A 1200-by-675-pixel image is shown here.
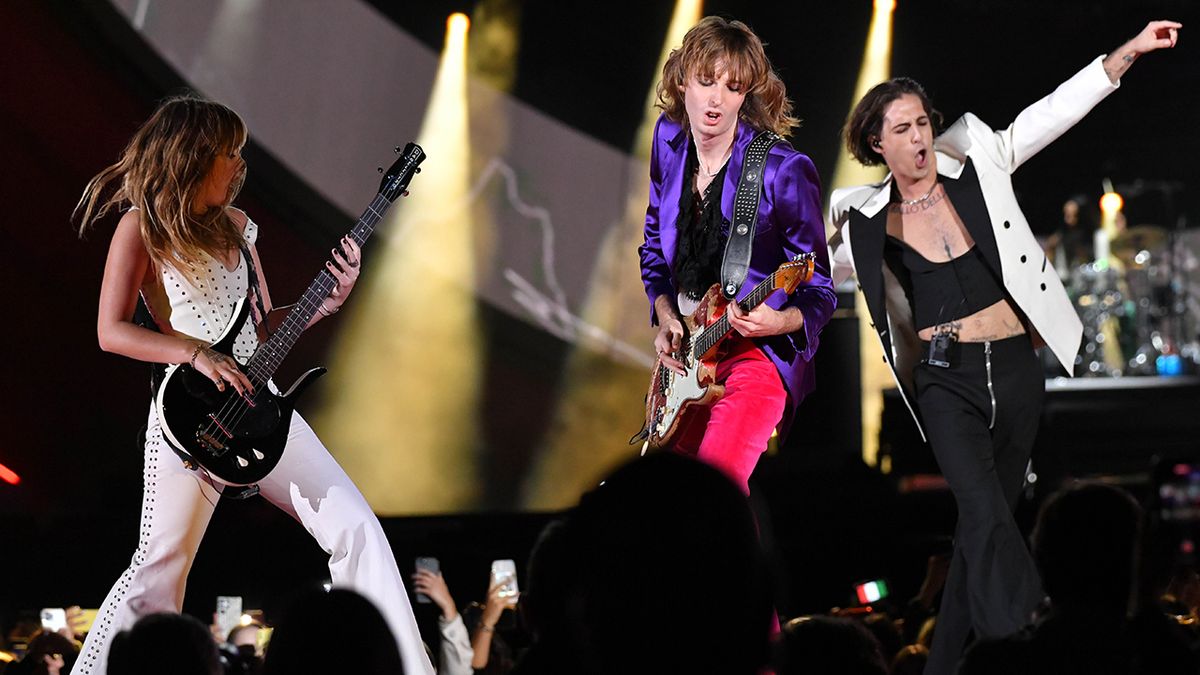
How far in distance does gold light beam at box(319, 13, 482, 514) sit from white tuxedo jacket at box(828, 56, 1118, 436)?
19.9 ft

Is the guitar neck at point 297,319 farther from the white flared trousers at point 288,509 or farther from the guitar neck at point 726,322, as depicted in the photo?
the guitar neck at point 726,322

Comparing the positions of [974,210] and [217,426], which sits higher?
[974,210]

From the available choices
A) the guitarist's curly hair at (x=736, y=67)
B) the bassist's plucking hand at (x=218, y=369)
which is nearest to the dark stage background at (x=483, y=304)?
the guitarist's curly hair at (x=736, y=67)

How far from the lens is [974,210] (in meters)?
5.04

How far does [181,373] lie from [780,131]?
2178 millimetres

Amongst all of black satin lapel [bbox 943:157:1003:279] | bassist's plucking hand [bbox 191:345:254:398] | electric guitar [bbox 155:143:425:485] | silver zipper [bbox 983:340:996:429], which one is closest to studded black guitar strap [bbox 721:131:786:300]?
black satin lapel [bbox 943:157:1003:279]

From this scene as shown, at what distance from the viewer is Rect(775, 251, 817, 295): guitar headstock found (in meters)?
4.33

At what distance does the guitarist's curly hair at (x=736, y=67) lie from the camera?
4.62m

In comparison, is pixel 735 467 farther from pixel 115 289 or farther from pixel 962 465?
pixel 115 289

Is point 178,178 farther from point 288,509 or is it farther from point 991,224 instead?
point 991,224

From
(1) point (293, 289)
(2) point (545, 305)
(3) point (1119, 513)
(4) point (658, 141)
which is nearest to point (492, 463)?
(2) point (545, 305)

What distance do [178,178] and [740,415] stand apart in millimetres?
1913

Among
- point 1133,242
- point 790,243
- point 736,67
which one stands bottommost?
point 790,243

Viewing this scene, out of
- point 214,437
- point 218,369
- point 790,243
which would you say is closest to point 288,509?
point 214,437
